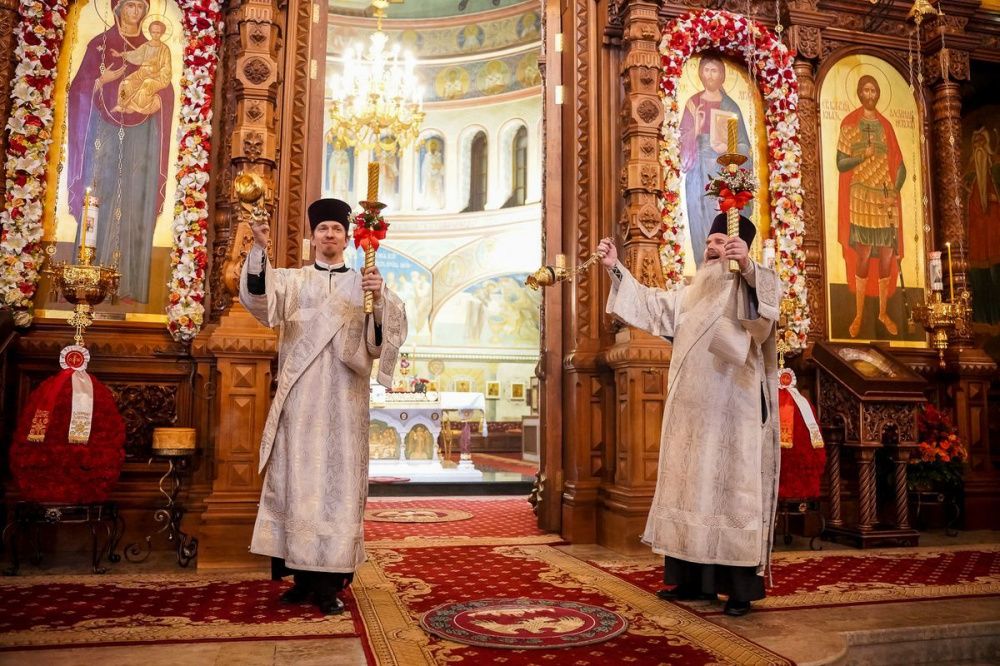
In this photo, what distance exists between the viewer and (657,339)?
22.4 ft

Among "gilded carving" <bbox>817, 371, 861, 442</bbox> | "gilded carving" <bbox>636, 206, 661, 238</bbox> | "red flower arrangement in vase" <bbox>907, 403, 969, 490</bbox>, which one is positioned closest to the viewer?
"gilded carving" <bbox>636, 206, 661, 238</bbox>

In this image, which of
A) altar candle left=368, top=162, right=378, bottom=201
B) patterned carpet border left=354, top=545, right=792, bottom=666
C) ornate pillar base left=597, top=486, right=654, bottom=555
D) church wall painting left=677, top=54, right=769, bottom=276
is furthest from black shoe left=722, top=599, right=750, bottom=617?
church wall painting left=677, top=54, right=769, bottom=276

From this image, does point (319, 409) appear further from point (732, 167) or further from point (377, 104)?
point (377, 104)

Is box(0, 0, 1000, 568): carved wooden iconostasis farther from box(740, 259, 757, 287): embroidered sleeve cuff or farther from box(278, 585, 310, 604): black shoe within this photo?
box(740, 259, 757, 287): embroidered sleeve cuff

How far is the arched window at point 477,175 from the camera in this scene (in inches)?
805

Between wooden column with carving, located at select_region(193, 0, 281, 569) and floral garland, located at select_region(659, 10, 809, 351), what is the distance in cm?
349

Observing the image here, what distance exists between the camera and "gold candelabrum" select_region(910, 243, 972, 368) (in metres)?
7.75

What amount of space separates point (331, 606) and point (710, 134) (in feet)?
18.6

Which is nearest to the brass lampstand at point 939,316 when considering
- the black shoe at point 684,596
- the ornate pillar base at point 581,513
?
the ornate pillar base at point 581,513

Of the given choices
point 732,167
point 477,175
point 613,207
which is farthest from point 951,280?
point 477,175

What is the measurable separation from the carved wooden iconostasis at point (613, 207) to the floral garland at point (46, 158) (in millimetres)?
48

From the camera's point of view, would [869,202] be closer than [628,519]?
No

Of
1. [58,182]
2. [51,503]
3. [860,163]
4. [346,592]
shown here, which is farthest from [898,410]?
[58,182]

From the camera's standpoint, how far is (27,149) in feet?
20.6
